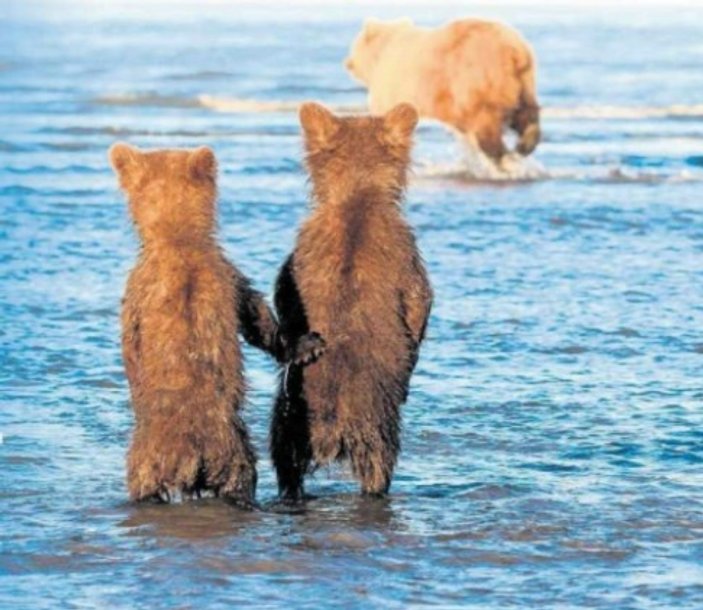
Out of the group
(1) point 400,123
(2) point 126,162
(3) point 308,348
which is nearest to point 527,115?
(1) point 400,123

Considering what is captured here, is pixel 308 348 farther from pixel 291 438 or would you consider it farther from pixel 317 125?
pixel 317 125

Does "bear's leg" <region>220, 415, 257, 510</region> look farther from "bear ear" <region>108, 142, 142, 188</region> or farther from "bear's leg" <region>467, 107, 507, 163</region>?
"bear's leg" <region>467, 107, 507, 163</region>

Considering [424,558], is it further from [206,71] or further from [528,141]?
[206,71]

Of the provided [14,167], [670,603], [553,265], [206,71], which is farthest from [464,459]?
[206,71]

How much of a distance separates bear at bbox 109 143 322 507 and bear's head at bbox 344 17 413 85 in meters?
15.9

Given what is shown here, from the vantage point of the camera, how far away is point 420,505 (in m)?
7.79

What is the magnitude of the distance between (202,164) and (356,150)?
666 millimetres

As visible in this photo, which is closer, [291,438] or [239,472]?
[239,472]

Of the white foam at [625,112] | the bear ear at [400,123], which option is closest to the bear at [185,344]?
the bear ear at [400,123]

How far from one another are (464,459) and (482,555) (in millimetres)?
1507

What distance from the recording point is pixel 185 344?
747 centimetres

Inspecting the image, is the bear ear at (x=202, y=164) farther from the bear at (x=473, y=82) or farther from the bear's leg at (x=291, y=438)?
the bear at (x=473, y=82)

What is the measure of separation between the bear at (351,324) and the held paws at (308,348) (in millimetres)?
61

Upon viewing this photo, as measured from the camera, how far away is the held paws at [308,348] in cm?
757
